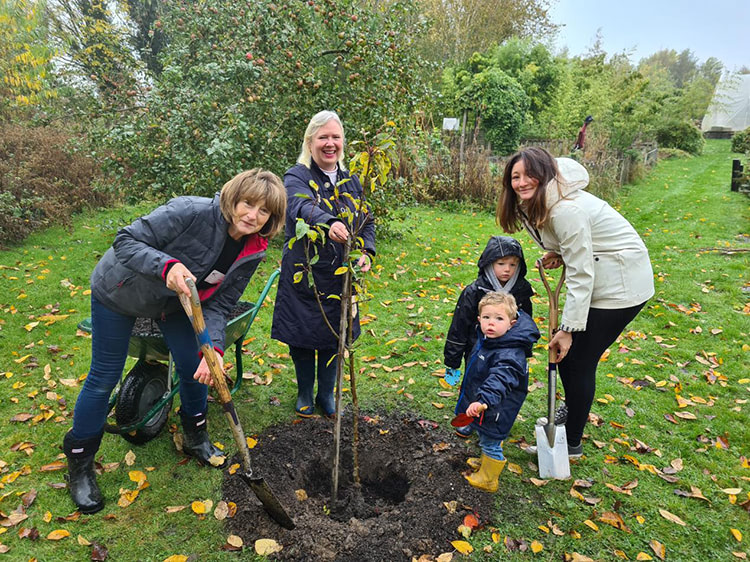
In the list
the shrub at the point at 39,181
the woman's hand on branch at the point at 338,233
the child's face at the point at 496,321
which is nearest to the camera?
the woman's hand on branch at the point at 338,233

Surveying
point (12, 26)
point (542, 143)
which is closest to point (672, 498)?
point (12, 26)

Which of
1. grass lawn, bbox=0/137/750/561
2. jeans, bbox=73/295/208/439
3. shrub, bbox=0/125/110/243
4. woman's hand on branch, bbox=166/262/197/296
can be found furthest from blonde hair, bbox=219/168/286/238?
shrub, bbox=0/125/110/243

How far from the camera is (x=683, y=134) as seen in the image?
24453 millimetres

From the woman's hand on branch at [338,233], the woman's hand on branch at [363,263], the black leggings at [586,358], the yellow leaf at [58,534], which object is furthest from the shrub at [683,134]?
the yellow leaf at [58,534]

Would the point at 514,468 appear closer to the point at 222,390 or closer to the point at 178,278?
the point at 222,390

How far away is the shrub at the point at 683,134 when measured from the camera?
24.3 metres

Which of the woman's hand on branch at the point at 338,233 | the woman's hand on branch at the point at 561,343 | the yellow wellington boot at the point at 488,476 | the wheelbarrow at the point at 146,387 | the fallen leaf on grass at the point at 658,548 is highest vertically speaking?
the woman's hand on branch at the point at 338,233

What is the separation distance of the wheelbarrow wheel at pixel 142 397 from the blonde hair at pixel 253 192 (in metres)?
1.29

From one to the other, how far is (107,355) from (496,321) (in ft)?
7.03

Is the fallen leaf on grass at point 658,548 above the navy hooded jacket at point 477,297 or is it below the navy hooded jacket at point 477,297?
below

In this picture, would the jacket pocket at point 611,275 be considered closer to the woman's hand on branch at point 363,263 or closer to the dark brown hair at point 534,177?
the dark brown hair at point 534,177

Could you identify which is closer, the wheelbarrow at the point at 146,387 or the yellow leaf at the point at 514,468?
the wheelbarrow at the point at 146,387

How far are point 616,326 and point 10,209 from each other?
8.04 m

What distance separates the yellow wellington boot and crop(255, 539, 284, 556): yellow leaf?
3.73ft
